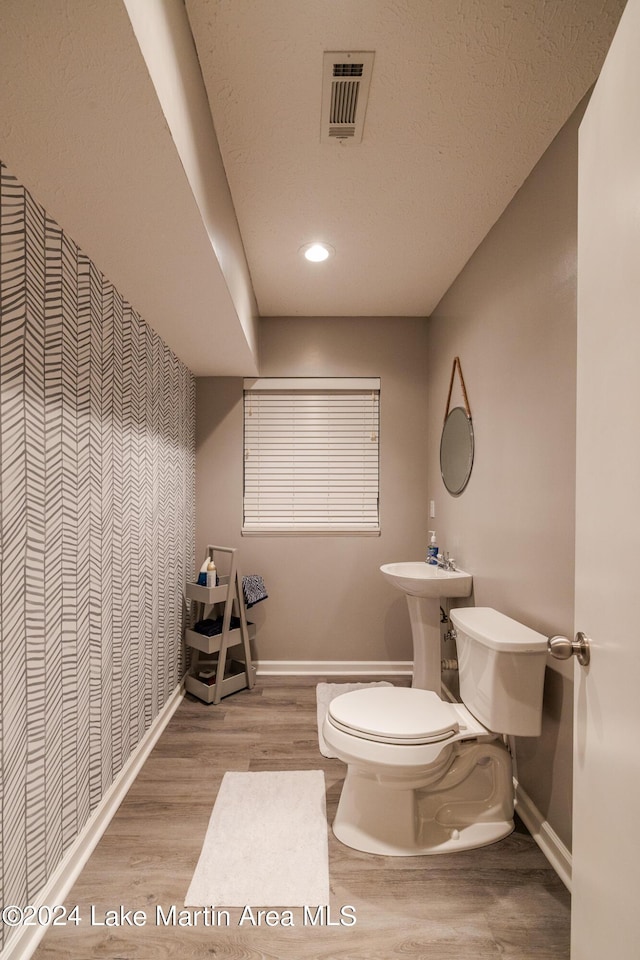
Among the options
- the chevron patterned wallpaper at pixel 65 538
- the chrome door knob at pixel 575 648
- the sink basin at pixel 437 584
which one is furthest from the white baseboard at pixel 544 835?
the chevron patterned wallpaper at pixel 65 538

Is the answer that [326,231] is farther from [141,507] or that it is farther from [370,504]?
A: [370,504]

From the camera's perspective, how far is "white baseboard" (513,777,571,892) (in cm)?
155

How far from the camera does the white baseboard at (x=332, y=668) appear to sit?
3318mm

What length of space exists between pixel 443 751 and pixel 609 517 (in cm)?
123

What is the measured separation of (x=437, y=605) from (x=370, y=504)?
3.16 ft

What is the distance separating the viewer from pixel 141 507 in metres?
2.23

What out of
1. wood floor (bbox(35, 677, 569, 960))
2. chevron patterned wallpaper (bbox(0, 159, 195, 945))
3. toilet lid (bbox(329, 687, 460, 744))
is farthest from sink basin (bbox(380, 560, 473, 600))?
chevron patterned wallpaper (bbox(0, 159, 195, 945))

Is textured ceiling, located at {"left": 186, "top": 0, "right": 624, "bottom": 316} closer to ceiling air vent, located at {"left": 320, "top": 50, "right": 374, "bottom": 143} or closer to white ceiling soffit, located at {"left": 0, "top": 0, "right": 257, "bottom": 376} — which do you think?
ceiling air vent, located at {"left": 320, "top": 50, "right": 374, "bottom": 143}

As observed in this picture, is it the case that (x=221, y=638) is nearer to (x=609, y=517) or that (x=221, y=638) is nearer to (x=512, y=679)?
(x=512, y=679)

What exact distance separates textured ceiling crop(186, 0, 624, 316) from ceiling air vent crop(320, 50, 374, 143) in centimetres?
2

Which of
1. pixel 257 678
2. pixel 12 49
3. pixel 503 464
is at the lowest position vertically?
pixel 257 678

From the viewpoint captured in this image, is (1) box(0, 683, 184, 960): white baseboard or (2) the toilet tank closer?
(1) box(0, 683, 184, 960): white baseboard

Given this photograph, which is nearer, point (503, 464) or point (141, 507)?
point (503, 464)

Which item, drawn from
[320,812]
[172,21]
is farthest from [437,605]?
[172,21]
